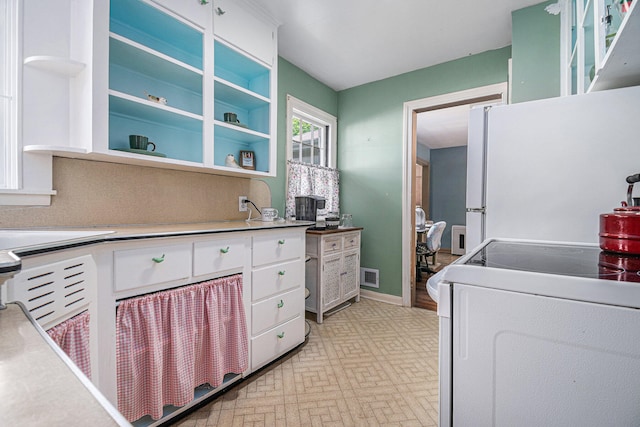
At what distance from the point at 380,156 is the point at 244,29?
1.96 meters

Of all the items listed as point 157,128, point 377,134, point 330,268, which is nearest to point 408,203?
point 377,134

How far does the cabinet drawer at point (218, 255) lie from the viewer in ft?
4.95

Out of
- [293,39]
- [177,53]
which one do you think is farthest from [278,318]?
[293,39]

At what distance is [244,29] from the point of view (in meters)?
2.09

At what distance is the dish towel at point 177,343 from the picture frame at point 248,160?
3.41 feet

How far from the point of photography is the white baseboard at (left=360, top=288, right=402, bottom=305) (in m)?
3.30

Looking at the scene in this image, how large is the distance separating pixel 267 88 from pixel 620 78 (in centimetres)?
207

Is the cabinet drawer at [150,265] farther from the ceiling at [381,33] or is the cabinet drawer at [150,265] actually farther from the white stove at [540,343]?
the ceiling at [381,33]

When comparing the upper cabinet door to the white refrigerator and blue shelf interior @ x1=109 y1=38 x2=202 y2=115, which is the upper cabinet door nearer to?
blue shelf interior @ x1=109 y1=38 x2=202 y2=115

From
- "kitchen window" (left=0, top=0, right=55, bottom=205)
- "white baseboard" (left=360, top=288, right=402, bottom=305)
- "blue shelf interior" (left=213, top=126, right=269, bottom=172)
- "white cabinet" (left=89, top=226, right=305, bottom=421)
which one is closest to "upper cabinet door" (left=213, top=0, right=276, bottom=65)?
"blue shelf interior" (left=213, top=126, right=269, bottom=172)

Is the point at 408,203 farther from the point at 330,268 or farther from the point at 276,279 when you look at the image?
the point at 276,279

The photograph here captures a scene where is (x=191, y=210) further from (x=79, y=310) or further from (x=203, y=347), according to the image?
(x=79, y=310)

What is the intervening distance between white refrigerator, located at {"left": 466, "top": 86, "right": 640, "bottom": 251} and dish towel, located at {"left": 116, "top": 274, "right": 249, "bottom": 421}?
4.63 feet

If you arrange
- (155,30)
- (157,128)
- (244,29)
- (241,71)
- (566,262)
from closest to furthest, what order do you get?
(566,262), (155,30), (157,128), (244,29), (241,71)
